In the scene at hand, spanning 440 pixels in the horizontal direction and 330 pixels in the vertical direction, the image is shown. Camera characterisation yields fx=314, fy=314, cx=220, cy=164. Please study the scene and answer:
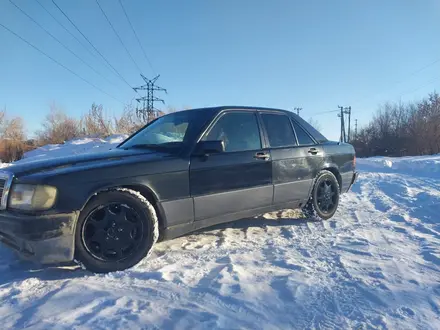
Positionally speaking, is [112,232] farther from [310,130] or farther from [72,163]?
[310,130]

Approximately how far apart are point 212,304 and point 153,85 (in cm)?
3538

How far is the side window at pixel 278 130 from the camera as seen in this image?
13.3 ft

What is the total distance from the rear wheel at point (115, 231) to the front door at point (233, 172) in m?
0.57

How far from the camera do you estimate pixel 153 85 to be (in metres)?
35.3

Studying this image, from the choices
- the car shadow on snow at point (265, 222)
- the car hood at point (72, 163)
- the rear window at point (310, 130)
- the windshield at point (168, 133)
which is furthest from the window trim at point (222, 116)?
the car shadow on snow at point (265, 222)

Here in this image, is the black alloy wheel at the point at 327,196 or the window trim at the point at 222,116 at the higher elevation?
the window trim at the point at 222,116

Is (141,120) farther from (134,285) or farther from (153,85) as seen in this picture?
(134,285)

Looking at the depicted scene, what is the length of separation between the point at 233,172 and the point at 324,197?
180 cm

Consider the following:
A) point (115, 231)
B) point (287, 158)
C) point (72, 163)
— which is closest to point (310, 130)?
point (287, 158)

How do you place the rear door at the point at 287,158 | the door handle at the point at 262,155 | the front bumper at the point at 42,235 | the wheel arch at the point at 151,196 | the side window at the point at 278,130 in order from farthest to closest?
the side window at the point at 278,130 < the rear door at the point at 287,158 < the door handle at the point at 262,155 < the wheel arch at the point at 151,196 < the front bumper at the point at 42,235

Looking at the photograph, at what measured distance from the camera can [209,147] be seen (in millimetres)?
3150

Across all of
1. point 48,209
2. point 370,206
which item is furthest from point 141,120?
point 48,209

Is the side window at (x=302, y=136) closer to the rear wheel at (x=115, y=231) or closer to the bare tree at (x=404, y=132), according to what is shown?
the rear wheel at (x=115, y=231)

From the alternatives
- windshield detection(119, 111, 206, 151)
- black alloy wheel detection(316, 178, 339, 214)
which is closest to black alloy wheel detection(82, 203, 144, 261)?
windshield detection(119, 111, 206, 151)
